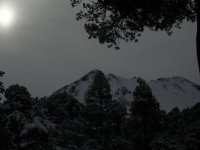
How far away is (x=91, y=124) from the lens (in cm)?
5819

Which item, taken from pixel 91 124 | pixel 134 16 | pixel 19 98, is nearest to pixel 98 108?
pixel 91 124

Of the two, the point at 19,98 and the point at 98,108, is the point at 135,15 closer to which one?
the point at 19,98

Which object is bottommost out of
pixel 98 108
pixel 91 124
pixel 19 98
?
pixel 19 98

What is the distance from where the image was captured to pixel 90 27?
60.8 feet

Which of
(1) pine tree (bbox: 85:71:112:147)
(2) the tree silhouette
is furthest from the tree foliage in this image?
(1) pine tree (bbox: 85:71:112:147)

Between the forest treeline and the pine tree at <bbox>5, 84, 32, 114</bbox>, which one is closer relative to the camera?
the forest treeline

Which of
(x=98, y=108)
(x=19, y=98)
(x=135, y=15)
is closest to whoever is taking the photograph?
(x=135, y=15)

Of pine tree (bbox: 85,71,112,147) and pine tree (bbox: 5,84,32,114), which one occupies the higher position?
pine tree (bbox: 85,71,112,147)

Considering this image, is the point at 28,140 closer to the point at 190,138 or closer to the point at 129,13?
the point at 129,13

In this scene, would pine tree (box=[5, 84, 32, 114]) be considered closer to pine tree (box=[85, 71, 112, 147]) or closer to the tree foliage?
the tree foliage

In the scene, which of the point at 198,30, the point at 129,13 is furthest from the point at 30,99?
the point at 198,30

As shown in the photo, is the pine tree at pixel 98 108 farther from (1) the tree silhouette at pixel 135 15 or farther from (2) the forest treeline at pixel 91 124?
(1) the tree silhouette at pixel 135 15

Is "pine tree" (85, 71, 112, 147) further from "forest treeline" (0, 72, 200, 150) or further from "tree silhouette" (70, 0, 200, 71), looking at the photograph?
"tree silhouette" (70, 0, 200, 71)

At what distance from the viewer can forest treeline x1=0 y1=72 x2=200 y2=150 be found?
2019 cm
